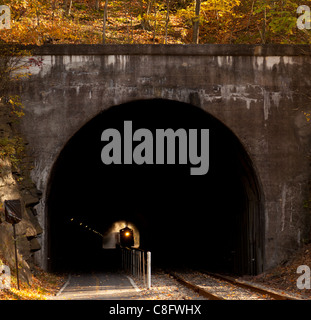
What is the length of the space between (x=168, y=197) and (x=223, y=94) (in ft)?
52.3

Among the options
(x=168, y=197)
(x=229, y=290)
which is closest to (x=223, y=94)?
(x=229, y=290)

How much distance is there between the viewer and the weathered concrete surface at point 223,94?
1816cm

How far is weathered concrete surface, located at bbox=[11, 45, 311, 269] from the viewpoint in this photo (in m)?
18.2

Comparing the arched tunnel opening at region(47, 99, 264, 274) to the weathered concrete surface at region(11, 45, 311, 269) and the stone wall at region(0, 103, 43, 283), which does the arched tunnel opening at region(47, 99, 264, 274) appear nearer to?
the weathered concrete surface at region(11, 45, 311, 269)

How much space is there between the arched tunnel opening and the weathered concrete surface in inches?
19.6

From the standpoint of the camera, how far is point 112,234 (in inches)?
2267

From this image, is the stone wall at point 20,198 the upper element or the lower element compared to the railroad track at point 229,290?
upper

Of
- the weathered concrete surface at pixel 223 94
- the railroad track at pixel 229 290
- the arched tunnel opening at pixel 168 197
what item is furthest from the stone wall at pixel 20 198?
the railroad track at pixel 229 290

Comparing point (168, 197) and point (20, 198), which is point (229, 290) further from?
point (168, 197)

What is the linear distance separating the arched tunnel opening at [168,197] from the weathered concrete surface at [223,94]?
50 cm

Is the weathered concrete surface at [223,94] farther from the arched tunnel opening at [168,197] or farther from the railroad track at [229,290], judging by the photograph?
the railroad track at [229,290]

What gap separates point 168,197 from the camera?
3369 centimetres

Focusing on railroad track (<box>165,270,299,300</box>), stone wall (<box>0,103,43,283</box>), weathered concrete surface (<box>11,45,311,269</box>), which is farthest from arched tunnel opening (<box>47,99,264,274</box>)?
railroad track (<box>165,270,299,300</box>)

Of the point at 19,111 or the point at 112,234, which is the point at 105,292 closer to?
the point at 19,111
